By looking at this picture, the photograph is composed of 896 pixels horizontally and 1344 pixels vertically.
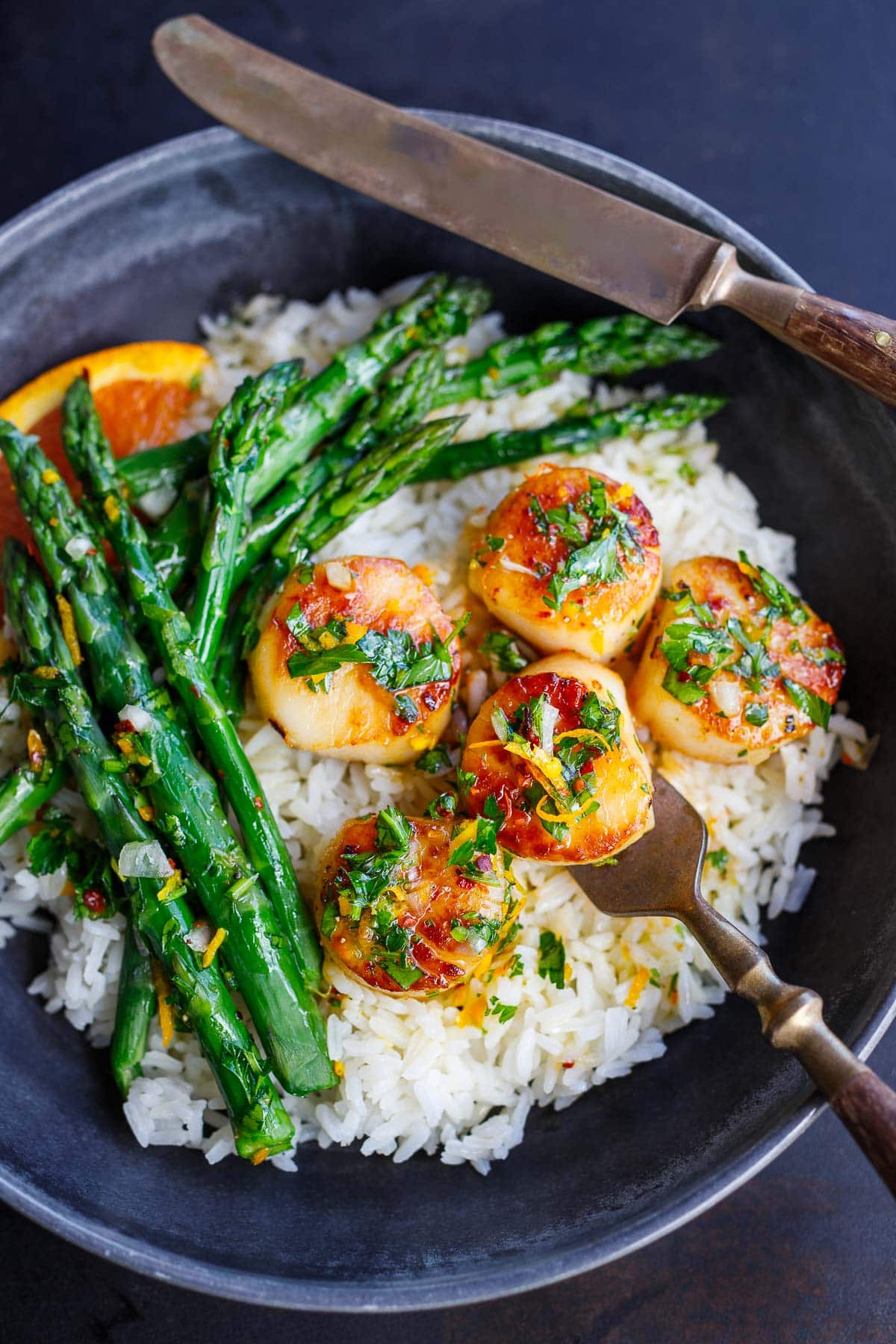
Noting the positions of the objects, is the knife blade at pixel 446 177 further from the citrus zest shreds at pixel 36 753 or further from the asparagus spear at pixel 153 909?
the citrus zest shreds at pixel 36 753

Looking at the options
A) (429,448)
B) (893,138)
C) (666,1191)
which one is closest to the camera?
(666,1191)

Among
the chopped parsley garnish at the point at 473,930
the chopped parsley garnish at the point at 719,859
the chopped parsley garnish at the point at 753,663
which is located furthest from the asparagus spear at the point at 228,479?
the chopped parsley garnish at the point at 719,859

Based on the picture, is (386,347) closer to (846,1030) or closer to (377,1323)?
(846,1030)

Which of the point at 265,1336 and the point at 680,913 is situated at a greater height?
the point at 680,913

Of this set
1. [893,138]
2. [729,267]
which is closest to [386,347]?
[729,267]

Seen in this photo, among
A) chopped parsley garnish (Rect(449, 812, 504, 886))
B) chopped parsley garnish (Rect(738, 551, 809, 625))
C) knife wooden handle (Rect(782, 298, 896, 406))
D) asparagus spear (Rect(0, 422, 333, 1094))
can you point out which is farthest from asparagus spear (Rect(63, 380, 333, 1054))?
knife wooden handle (Rect(782, 298, 896, 406))

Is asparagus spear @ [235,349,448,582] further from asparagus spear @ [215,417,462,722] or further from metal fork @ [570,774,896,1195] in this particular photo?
metal fork @ [570,774,896,1195]
